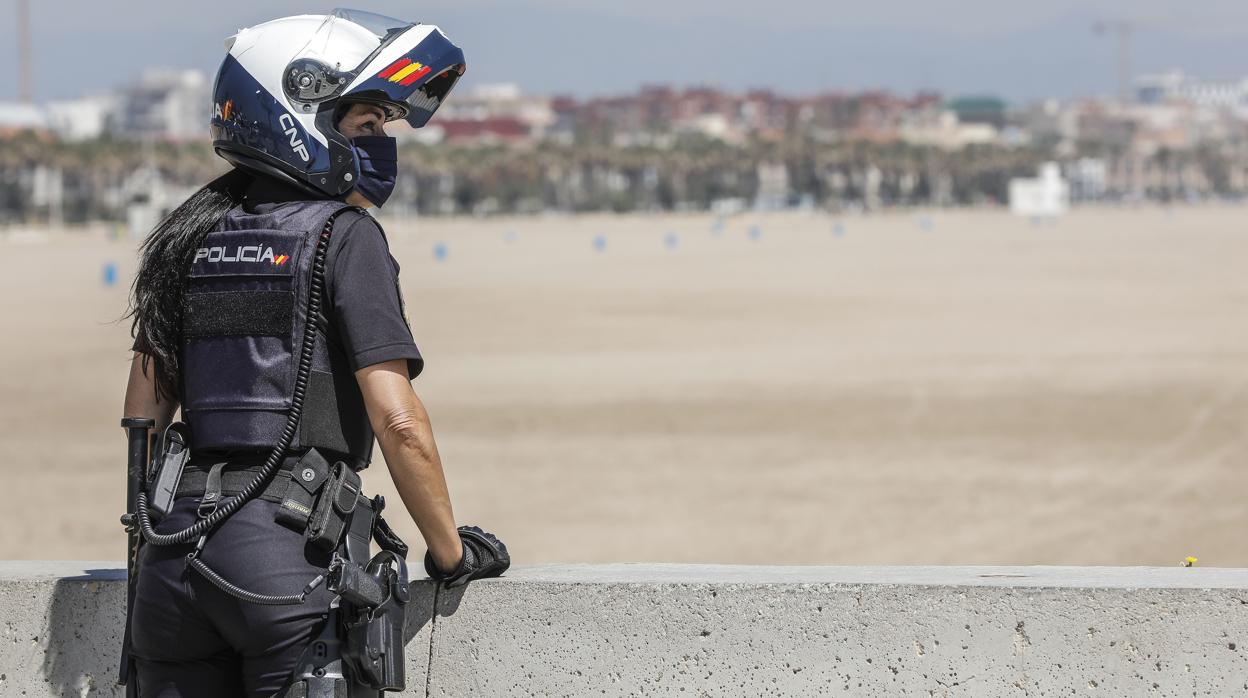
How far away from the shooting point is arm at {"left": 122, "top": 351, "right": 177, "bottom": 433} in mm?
3086

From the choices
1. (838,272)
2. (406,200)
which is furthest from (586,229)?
(838,272)

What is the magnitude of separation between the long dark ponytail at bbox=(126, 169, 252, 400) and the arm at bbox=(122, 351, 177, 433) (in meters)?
0.08

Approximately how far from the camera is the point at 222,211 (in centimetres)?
295

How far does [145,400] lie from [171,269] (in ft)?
0.92

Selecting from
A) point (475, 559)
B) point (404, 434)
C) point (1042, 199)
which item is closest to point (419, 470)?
point (404, 434)

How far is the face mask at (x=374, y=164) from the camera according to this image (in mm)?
3012

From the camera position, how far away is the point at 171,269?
2.95m

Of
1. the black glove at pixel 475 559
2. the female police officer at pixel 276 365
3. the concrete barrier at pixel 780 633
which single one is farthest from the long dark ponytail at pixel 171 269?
the concrete barrier at pixel 780 633

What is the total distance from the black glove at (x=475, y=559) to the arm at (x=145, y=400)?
54cm

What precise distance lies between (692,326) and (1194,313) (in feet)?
28.9

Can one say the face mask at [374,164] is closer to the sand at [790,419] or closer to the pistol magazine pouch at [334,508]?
the pistol magazine pouch at [334,508]

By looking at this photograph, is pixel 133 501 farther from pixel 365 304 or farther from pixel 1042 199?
pixel 1042 199

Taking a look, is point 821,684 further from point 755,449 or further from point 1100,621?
point 755,449

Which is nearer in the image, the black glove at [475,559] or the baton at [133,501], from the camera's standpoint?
the baton at [133,501]
